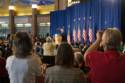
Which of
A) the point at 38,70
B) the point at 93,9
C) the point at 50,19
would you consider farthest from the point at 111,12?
the point at 50,19

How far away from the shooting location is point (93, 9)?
14438mm

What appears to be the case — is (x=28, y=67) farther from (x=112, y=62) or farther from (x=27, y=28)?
(x=27, y=28)

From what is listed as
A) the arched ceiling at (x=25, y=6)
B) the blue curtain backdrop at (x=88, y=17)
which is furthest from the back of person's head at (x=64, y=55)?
the arched ceiling at (x=25, y=6)

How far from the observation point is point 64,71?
3354mm

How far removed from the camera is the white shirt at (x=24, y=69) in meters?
3.81

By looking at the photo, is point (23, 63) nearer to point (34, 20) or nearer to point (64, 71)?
point (64, 71)

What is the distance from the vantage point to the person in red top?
323 centimetres

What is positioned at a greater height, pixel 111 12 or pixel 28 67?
pixel 111 12

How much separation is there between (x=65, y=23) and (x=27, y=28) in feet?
10.6

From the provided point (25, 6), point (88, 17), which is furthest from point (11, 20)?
point (88, 17)

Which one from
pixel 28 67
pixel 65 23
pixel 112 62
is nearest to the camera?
pixel 112 62

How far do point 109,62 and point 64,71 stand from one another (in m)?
0.41

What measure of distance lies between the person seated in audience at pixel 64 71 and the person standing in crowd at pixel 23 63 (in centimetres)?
47

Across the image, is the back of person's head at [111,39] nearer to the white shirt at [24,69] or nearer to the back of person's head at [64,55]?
the back of person's head at [64,55]
